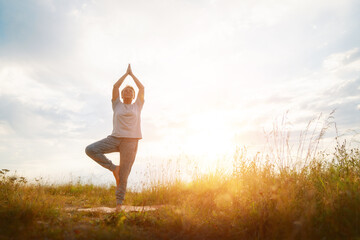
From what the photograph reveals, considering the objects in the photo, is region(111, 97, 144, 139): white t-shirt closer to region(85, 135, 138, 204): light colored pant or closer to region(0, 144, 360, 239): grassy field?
region(85, 135, 138, 204): light colored pant

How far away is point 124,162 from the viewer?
4.49 m

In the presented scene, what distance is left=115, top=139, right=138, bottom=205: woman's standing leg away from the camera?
176 inches

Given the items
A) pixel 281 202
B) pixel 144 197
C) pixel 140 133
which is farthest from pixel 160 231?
pixel 144 197

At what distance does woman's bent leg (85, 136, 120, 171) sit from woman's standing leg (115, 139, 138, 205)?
160mm

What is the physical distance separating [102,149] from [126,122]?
0.66 m

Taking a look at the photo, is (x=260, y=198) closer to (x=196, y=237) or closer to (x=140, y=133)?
(x=196, y=237)

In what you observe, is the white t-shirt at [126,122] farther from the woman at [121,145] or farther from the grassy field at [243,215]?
the grassy field at [243,215]

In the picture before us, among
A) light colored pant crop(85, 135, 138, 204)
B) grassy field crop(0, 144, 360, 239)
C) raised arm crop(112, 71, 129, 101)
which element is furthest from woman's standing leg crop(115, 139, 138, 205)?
raised arm crop(112, 71, 129, 101)

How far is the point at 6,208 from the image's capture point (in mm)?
3521

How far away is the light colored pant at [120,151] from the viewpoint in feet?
14.5

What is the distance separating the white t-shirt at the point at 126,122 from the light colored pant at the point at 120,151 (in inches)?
4.7

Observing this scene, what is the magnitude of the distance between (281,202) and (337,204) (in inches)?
29.3

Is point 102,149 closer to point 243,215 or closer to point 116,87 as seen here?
point 116,87

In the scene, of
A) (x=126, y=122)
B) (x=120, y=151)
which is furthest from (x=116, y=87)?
(x=120, y=151)
